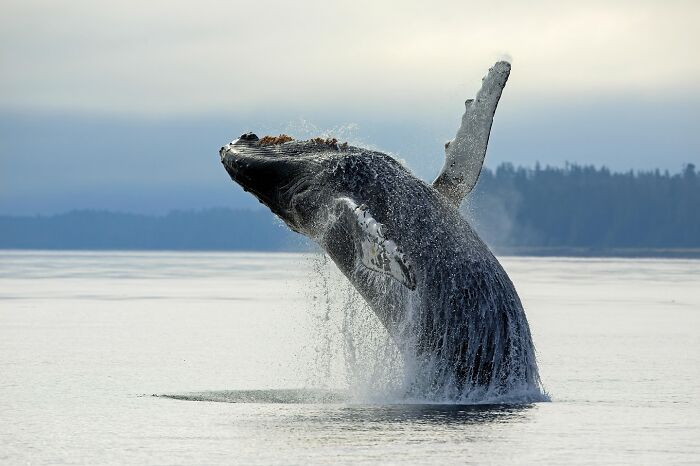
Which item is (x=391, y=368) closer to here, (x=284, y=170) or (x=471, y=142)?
(x=284, y=170)

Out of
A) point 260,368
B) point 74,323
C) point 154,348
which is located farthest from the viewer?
point 74,323

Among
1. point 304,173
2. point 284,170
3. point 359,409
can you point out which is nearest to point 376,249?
point 359,409

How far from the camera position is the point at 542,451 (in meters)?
7.63

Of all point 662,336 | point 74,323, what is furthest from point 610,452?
point 74,323

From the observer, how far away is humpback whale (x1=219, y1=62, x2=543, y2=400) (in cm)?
996

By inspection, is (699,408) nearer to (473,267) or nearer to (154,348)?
(473,267)

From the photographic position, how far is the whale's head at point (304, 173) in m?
10.4

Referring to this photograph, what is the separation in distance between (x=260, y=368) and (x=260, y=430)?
4.77 meters

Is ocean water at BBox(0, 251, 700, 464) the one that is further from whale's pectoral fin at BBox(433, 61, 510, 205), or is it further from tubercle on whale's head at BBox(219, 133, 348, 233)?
whale's pectoral fin at BBox(433, 61, 510, 205)

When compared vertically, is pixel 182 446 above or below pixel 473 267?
below

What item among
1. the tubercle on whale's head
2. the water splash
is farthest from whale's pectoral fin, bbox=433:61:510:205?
the water splash

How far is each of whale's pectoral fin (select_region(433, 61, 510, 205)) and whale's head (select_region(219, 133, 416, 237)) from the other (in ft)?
2.54

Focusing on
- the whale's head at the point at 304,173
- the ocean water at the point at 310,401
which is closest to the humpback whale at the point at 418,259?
the whale's head at the point at 304,173

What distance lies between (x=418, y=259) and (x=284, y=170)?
1.53 metres
